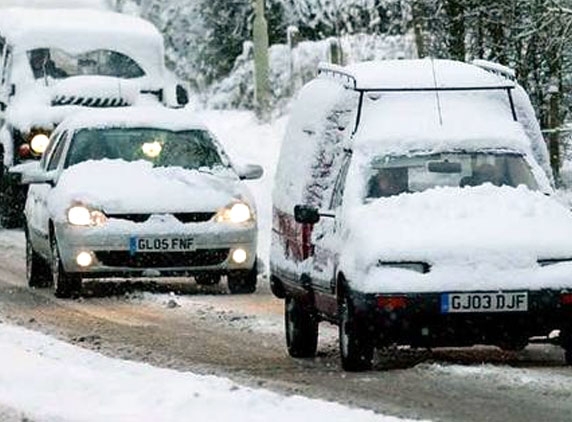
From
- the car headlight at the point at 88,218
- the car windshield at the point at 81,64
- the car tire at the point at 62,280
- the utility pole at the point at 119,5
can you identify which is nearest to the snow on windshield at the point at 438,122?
the car headlight at the point at 88,218

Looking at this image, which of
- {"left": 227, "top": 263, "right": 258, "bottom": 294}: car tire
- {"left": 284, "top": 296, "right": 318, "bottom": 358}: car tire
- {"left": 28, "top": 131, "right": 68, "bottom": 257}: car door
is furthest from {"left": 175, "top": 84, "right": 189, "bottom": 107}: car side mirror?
{"left": 284, "top": 296, "right": 318, "bottom": 358}: car tire

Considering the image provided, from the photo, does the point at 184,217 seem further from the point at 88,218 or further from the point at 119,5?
the point at 119,5

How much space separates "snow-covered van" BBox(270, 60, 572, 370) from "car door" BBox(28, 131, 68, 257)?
4318 mm

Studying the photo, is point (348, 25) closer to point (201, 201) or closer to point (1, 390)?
point (201, 201)

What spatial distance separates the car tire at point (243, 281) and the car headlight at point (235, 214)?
1.52 feet

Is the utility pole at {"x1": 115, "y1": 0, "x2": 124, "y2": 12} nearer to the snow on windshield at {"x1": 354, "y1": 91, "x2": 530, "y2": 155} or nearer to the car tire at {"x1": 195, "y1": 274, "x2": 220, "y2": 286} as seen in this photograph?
the car tire at {"x1": 195, "y1": 274, "x2": 220, "y2": 286}

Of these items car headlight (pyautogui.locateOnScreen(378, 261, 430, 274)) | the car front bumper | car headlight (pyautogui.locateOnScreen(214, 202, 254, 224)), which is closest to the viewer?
car headlight (pyautogui.locateOnScreen(378, 261, 430, 274))

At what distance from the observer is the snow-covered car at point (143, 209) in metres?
18.7

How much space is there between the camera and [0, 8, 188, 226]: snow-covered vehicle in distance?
89.7ft

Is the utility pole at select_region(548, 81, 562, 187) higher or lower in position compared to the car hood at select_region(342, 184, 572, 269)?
lower

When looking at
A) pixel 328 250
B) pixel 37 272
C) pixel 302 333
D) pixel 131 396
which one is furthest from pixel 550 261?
pixel 37 272

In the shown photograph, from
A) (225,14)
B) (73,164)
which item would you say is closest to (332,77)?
(73,164)

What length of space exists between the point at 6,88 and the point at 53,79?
678mm

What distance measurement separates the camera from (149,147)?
798 inches
